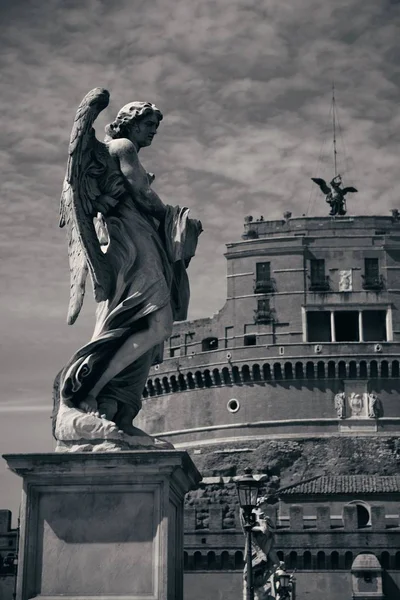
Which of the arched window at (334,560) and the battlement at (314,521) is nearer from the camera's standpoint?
the arched window at (334,560)

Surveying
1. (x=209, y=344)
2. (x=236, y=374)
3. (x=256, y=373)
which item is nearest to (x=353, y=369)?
(x=256, y=373)

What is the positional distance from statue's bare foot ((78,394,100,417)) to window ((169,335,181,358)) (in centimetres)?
7047

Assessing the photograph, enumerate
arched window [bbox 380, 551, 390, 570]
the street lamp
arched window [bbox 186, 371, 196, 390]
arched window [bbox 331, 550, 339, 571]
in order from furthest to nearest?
arched window [bbox 186, 371, 196, 390], arched window [bbox 331, 550, 339, 571], arched window [bbox 380, 551, 390, 570], the street lamp

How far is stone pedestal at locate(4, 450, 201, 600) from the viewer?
6523mm

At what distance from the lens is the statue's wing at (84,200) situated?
720cm

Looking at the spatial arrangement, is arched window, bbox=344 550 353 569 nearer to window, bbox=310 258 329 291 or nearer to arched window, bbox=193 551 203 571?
arched window, bbox=193 551 203 571

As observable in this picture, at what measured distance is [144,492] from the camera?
6637 mm

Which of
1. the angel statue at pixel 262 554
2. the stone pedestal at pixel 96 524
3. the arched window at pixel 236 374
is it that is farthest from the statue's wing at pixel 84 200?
the arched window at pixel 236 374

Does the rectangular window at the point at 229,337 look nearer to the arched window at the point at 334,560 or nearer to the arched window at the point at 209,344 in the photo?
the arched window at the point at 209,344

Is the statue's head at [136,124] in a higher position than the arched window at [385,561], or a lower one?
lower

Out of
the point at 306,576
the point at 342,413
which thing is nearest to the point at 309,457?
the point at 342,413

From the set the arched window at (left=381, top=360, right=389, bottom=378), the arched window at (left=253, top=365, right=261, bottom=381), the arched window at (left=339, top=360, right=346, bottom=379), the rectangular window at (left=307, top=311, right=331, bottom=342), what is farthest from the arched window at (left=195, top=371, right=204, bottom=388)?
the arched window at (left=381, top=360, right=389, bottom=378)

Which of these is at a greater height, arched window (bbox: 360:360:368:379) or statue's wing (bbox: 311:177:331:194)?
statue's wing (bbox: 311:177:331:194)

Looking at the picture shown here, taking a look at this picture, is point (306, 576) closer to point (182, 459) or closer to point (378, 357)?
point (378, 357)
